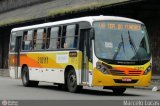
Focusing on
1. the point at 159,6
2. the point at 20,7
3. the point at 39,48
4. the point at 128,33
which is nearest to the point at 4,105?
the point at 128,33

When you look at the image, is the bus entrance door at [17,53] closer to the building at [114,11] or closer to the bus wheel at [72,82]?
the building at [114,11]

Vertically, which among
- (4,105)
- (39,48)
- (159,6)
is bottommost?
(4,105)

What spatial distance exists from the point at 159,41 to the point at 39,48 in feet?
27.2

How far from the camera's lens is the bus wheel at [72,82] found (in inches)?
786

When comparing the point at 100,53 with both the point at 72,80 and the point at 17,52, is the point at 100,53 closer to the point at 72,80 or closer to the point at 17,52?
the point at 72,80

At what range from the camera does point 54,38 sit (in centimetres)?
2180

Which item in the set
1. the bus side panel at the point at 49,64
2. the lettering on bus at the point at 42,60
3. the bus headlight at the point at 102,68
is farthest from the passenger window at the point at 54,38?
the bus headlight at the point at 102,68

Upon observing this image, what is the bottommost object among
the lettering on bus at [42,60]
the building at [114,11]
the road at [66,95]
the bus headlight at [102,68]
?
the road at [66,95]

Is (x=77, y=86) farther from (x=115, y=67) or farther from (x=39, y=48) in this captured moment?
(x=39, y=48)

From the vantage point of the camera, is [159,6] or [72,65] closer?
[72,65]

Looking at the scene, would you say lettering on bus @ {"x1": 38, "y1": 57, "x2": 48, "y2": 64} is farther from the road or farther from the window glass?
the road

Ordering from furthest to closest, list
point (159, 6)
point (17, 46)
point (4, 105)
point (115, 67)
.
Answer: point (159, 6)
point (17, 46)
point (115, 67)
point (4, 105)

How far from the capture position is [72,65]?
20109 mm

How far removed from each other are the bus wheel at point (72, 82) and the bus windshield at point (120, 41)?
1731mm
